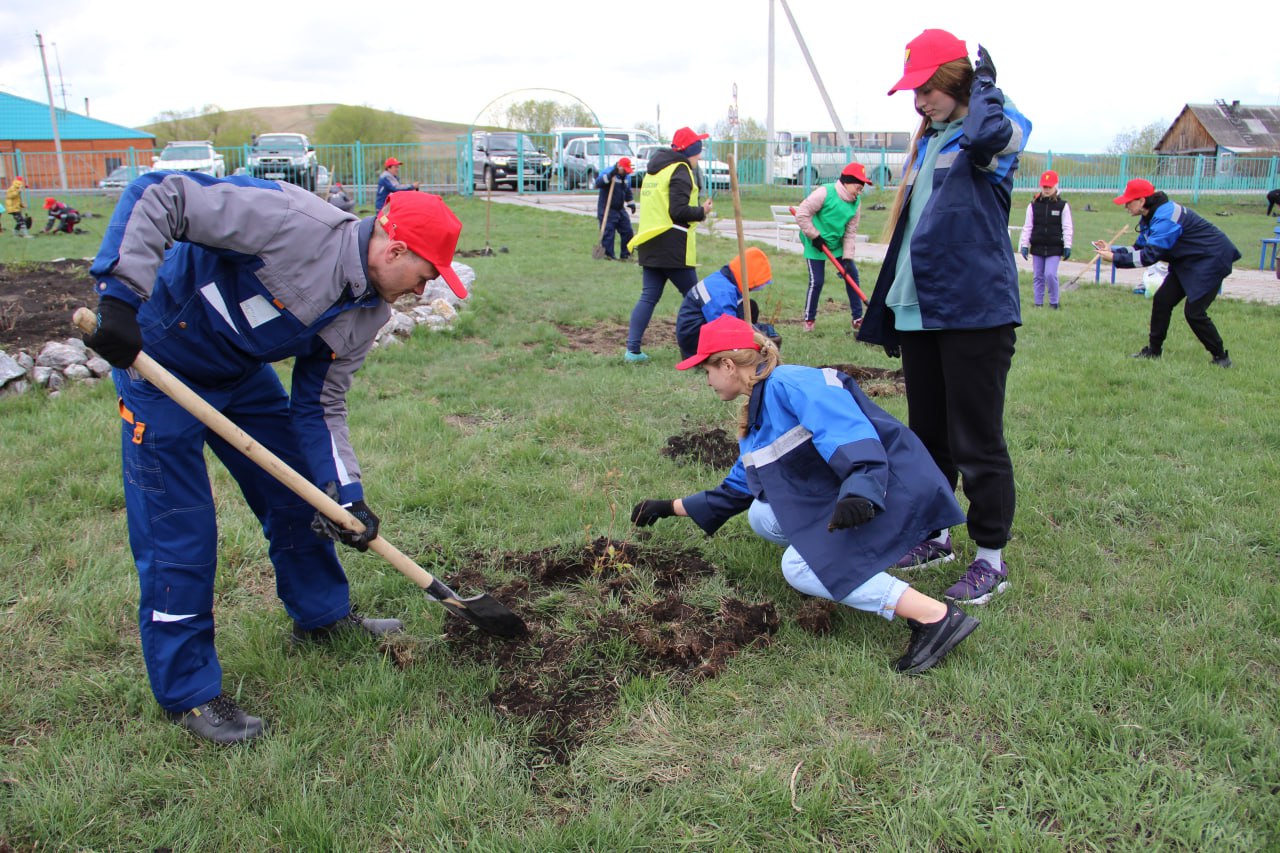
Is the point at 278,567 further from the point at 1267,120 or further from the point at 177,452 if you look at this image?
the point at 1267,120

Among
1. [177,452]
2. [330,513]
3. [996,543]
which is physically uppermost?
[177,452]

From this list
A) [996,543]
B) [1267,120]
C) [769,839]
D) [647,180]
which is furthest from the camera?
[1267,120]

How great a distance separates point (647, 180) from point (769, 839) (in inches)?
242

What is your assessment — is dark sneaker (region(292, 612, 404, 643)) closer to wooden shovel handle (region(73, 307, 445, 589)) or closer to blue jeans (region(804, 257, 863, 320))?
wooden shovel handle (region(73, 307, 445, 589))

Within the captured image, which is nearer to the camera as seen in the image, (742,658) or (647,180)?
(742,658)

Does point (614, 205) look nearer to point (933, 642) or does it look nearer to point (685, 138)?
point (685, 138)

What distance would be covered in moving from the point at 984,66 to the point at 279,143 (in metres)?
25.8

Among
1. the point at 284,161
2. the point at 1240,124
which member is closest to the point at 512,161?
the point at 284,161

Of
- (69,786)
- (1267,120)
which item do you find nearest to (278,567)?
(69,786)

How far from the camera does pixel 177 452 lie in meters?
2.57

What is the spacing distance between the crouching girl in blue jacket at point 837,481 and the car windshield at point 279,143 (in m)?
25.0

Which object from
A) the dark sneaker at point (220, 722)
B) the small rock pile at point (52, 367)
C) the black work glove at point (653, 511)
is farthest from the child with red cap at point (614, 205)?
the dark sneaker at point (220, 722)

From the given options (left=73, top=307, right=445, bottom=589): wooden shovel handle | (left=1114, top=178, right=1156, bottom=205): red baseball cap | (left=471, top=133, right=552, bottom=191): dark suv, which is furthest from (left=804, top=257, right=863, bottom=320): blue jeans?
(left=471, top=133, right=552, bottom=191): dark suv

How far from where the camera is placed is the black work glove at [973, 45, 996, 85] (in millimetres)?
3025
